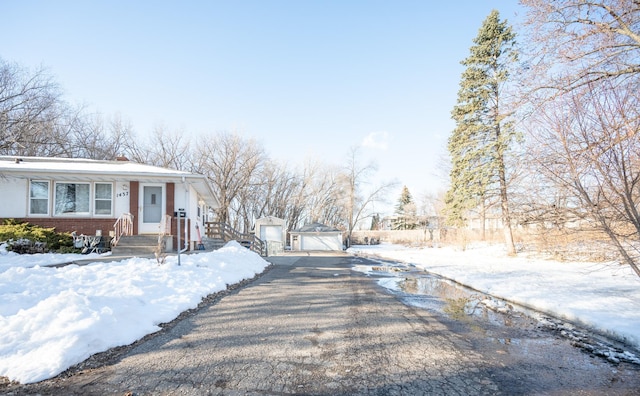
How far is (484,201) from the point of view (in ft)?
70.5

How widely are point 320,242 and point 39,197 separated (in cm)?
2592

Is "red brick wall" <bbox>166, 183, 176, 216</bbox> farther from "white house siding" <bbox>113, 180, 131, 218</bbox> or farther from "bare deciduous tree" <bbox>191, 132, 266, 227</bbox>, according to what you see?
"bare deciduous tree" <bbox>191, 132, 266, 227</bbox>

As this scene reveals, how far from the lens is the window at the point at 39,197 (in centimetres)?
1355

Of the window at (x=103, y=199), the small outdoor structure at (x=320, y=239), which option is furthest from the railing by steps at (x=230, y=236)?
the small outdoor structure at (x=320, y=239)

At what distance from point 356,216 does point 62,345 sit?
47.8 metres

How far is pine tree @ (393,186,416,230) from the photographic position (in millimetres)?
60519

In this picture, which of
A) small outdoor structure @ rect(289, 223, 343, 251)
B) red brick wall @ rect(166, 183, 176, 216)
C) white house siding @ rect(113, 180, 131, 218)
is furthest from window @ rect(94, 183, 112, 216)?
small outdoor structure @ rect(289, 223, 343, 251)

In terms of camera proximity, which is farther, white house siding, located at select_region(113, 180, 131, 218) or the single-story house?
white house siding, located at select_region(113, 180, 131, 218)

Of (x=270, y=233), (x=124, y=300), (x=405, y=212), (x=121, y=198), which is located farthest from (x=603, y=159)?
(x=405, y=212)

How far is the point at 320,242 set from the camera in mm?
36531

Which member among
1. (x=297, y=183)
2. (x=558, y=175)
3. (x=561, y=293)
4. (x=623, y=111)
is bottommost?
(x=561, y=293)

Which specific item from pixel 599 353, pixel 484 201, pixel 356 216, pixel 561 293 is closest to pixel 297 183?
pixel 356 216

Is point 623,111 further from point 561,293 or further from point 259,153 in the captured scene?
point 259,153

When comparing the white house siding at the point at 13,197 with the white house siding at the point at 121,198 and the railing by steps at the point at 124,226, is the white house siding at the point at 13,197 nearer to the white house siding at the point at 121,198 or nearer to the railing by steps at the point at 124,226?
the white house siding at the point at 121,198
